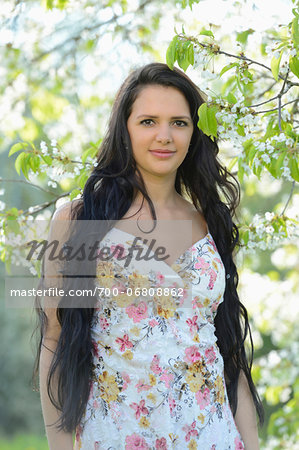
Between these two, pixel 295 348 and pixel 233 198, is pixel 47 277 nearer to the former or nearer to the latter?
pixel 233 198

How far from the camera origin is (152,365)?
152cm

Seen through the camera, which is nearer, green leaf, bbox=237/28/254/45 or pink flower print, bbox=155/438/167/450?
pink flower print, bbox=155/438/167/450

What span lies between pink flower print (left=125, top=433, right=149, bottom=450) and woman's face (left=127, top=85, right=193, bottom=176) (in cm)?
68

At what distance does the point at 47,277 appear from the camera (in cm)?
166

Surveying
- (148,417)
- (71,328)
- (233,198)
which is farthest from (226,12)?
(148,417)

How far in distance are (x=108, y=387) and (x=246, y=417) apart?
45 centimetres

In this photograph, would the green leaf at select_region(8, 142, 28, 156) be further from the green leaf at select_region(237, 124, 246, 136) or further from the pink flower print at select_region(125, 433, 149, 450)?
the pink flower print at select_region(125, 433, 149, 450)

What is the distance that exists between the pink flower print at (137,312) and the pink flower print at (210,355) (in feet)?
0.64

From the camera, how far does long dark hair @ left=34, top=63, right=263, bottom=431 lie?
5.12 ft

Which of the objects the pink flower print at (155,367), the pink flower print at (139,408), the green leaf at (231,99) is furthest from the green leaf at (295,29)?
the pink flower print at (139,408)

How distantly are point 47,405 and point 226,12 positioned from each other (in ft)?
5.09

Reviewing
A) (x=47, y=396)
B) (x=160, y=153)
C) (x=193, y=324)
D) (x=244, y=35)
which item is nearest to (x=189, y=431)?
(x=193, y=324)

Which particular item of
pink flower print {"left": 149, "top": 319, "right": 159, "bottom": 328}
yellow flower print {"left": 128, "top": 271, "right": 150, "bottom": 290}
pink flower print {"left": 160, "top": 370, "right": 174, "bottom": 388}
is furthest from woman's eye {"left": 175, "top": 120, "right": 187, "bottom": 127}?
pink flower print {"left": 160, "top": 370, "right": 174, "bottom": 388}

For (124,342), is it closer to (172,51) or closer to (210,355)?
(210,355)
